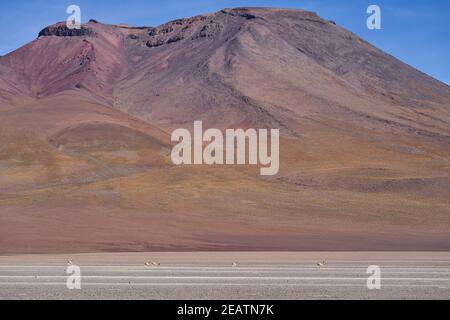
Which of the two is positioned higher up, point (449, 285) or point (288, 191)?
point (288, 191)

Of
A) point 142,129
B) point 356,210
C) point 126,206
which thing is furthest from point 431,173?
point 142,129

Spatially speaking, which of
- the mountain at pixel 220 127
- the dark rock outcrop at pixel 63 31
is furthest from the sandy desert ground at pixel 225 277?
the dark rock outcrop at pixel 63 31

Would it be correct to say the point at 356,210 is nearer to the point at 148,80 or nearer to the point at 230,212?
the point at 230,212

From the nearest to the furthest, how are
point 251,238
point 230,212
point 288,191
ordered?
point 251,238 → point 230,212 → point 288,191

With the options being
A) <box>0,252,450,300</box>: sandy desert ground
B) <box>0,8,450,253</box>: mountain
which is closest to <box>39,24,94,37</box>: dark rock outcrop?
<box>0,8,450,253</box>: mountain

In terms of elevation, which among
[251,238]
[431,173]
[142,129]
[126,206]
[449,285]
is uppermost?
[142,129]

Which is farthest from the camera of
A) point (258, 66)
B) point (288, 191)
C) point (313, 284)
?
point (258, 66)

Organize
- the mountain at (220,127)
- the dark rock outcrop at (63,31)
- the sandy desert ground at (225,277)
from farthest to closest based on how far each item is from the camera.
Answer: the dark rock outcrop at (63,31)
the mountain at (220,127)
the sandy desert ground at (225,277)

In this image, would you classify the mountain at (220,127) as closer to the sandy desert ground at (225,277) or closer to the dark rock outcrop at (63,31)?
the dark rock outcrop at (63,31)

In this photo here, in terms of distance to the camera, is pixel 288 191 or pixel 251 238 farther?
pixel 288 191
